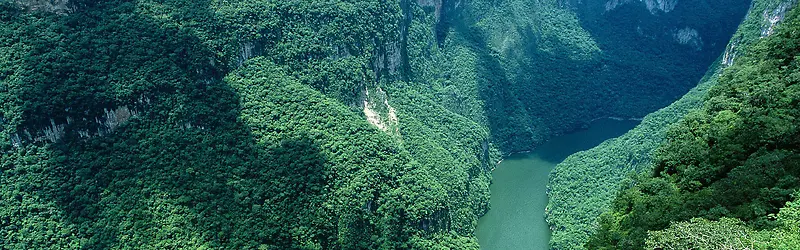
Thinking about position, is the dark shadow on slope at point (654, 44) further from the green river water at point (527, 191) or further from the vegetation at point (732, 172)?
the vegetation at point (732, 172)

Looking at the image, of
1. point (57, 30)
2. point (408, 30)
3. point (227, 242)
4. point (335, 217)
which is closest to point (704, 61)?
point (408, 30)

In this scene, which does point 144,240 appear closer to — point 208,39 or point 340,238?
point 340,238

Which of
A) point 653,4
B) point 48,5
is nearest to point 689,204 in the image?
point 48,5

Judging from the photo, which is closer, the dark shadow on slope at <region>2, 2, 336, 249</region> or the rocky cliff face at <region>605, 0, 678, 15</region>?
the dark shadow on slope at <region>2, 2, 336, 249</region>

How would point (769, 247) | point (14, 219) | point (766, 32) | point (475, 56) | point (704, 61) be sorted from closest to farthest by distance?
point (769, 247), point (14, 219), point (766, 32), point (475, 56), point (704, 61)

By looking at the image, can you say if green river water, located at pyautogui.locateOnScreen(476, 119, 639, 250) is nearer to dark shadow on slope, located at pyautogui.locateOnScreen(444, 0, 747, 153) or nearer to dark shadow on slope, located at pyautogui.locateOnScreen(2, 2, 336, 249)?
dark shadow on slope, located at pyautogui.locateOnScreen(444, 0, 747, 153)

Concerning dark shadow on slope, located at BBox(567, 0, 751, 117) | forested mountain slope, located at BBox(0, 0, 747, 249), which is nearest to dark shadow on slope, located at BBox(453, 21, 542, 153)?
forested mountain slope, located at BBox(0, 0, 747, 249)
